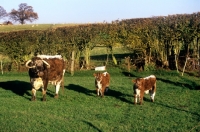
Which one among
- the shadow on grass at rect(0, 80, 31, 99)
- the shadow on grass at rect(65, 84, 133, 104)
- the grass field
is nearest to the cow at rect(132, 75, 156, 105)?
the grass field

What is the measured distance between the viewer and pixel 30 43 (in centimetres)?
2608

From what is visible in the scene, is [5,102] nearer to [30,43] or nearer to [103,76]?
[103,76]

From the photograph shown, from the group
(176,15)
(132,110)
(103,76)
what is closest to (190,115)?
(132,110)

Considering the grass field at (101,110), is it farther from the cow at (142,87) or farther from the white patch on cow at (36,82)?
the white patch on cow at (36,82)

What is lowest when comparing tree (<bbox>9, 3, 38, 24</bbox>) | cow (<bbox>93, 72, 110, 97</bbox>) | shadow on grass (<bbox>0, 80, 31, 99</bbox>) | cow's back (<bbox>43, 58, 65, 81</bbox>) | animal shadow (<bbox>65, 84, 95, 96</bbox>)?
shadow on grass (<bbox>0, 80, 31, 99</bbox>)

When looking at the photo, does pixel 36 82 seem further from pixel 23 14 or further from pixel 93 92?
pixel 23 14

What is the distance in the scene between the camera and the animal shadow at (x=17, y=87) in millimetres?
16875

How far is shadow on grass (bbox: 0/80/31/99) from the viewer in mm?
16875

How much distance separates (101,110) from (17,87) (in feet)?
24.1

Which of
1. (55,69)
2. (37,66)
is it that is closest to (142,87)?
(55,69)

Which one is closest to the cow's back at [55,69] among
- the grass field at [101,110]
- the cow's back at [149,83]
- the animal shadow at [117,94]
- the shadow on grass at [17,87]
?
the grass field at [101,110]

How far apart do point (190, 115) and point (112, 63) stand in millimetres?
14066

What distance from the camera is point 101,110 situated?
41.0 feet

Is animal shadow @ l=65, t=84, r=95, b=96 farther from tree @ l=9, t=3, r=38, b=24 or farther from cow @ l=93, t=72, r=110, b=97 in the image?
tree @ l=9, t=3, r=38, b=24
